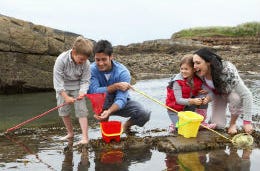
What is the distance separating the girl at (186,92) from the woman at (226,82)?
126 mm

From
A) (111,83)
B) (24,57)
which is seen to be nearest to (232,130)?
(111,83)

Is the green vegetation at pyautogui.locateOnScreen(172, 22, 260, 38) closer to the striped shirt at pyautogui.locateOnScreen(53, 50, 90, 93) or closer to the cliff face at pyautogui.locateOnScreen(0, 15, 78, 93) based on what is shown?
the cliff face at pyautogui.locateOnScreen(0, 15, 78, 93)

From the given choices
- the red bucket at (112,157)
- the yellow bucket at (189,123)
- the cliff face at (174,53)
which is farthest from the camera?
the cliff face at (174,53)

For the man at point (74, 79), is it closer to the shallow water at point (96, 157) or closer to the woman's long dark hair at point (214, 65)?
the shallow water at point (96, 157)

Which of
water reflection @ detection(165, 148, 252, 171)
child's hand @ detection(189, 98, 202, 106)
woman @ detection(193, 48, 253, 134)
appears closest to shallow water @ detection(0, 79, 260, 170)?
water reflection @ detection(165, 148, 252, 171)

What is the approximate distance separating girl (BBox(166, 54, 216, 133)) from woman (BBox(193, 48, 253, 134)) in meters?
0.13

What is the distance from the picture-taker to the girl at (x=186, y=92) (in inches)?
227

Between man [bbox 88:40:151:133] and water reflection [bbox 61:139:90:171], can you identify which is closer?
water reflection [bbox 61:139:90:171]

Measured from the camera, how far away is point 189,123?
17.1 feet

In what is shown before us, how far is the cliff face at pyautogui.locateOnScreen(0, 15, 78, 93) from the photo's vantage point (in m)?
11.7

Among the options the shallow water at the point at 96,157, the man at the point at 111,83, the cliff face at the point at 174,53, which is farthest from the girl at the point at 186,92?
the cliff face at the point at 174,53

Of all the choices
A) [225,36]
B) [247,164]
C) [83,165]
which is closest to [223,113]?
[247,164]

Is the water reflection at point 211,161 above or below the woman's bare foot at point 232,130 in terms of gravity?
below

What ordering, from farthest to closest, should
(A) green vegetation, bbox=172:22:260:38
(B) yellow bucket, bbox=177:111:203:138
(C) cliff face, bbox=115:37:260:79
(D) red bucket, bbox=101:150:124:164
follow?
(A) green vegetation, bbox=172:22:260:38 < (C) cliff face, bbox=115:37:260:79 < (B) yellow bucket, bbox=177:111:203:138 < (D) red bucket, bbox=101:150:124:164
